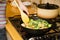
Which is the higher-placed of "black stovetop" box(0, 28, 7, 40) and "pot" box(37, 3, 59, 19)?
"pot" box(37, 3, 59, 19)

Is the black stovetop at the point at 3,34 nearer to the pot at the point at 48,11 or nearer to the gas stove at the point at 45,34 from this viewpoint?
the gas stove at the point at 45,34

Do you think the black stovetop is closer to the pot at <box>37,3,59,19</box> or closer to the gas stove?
the gas stove

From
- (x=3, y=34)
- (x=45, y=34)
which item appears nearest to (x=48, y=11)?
(x=45, y=34)

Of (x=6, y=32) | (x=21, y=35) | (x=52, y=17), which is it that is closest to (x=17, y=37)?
(x=21, y=35)

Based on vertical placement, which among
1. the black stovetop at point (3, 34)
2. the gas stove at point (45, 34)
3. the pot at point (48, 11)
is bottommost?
the black stovetop at point (3, 34)

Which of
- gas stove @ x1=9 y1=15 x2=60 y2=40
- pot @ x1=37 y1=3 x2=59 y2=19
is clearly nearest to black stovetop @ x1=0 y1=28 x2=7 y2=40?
gas stove @ x1=9 y1=15 x2=60 y2=40

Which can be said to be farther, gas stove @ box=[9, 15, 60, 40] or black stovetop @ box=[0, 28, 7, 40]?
black stovetop @ box=[0, 28, 7, 40]

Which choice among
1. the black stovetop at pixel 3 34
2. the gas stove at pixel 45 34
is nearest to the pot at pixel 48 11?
the gas stove at pixel 45 34

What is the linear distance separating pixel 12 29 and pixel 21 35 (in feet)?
0.74

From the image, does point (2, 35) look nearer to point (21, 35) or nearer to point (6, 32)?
point (6, 32)

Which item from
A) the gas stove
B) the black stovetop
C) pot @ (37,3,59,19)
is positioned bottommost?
the black stovetop

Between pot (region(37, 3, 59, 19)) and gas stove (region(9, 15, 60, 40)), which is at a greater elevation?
pot (region(37, 3, 59, 19))

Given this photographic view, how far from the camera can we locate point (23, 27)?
116 cm

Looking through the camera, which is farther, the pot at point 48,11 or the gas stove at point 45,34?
the pot at point 48,11
